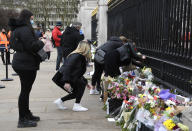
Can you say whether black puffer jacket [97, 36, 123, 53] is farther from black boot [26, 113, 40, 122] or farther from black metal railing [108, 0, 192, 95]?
black boot [26, 113, 40, 122]

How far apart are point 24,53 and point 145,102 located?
2.07 metres

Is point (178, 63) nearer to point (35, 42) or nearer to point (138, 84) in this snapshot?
point (138, 84)

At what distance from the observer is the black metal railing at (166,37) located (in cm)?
458

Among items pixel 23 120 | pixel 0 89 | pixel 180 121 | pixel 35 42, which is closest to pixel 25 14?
pixel 35 42

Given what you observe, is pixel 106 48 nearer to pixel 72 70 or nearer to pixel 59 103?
pixel 72 70

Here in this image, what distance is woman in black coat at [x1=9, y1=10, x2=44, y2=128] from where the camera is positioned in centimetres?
478

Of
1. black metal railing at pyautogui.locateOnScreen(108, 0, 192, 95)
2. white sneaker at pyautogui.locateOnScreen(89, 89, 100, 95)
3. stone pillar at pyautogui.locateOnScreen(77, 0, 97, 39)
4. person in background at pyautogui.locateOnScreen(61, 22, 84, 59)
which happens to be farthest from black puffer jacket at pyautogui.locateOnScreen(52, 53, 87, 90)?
stone pillar at pyautogui.locateOnScreen(77, 0, 97, 39)

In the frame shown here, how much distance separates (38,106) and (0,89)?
2345 millimetres

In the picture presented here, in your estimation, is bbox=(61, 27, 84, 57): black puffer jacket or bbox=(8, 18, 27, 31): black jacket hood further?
bbox=(61, 27, 84, 57): black puffer jacket

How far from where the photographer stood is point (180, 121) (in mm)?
3438

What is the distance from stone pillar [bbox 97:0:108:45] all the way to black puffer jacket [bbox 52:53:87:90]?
483cm

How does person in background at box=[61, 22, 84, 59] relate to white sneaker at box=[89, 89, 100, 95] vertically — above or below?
above

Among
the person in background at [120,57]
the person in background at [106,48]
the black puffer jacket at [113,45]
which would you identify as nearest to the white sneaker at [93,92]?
the person in background at [106,48]

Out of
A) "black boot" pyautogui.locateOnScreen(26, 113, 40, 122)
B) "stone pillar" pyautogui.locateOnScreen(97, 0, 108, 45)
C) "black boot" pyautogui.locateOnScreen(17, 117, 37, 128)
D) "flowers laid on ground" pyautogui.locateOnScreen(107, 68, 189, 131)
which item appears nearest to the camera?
"flowers laid on ground" pyautogui.locateOnScreen(107, 68, 189, 131)
